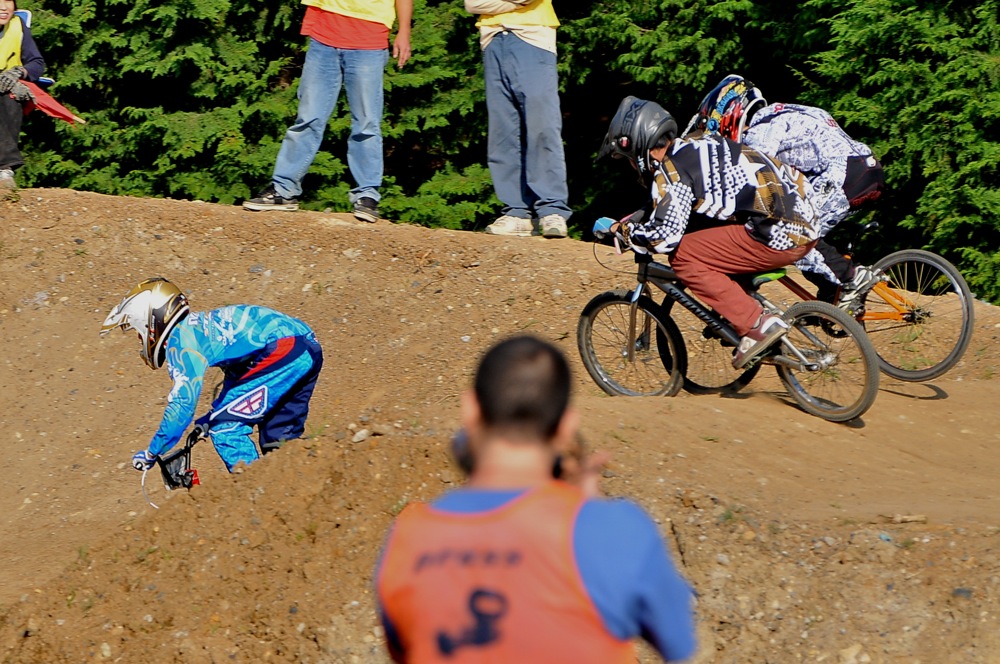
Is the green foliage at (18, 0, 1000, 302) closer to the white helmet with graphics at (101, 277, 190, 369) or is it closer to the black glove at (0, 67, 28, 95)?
the black glove at (0, 67, 28, 95)

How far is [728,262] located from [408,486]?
220cm

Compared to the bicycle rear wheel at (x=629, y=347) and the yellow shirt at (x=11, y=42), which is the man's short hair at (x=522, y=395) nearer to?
the bicycle rear wheel at (x=629, y=347)

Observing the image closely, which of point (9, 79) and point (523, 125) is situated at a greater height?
point (523, 125)

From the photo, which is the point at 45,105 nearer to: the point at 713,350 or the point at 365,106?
the point at 365,106

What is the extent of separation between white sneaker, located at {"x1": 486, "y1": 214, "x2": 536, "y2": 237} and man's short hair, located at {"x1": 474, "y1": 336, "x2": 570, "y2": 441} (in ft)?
24.1

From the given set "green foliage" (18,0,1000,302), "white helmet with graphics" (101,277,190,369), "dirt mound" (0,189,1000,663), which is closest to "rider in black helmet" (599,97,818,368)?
"dirt mound" (0,189,1000,663)

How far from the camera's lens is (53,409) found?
8.98 metres

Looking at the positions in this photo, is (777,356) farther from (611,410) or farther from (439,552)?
(439,552)

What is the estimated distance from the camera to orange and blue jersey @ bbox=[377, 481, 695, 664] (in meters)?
2.21

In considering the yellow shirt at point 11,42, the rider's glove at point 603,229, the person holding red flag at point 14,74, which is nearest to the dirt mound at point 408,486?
the rider's glove at point 603,229

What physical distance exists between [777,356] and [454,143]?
20.6 ft

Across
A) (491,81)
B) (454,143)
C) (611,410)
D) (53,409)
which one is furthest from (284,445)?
(454,143)

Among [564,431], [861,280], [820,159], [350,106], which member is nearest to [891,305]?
[861,280]

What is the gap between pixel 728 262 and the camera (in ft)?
21.9
